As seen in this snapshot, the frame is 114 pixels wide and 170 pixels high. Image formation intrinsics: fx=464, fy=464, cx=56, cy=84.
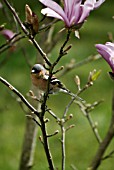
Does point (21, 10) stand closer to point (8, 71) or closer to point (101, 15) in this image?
point (101, 15)

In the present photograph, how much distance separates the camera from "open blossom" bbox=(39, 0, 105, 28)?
3.22 feet

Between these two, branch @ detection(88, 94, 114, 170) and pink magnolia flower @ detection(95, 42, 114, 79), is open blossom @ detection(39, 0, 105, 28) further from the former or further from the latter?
branch @ detection(88, 94, 114, 170)

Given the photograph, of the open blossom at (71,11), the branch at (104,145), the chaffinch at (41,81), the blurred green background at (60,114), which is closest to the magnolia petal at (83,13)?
the open blossom at (71,11)

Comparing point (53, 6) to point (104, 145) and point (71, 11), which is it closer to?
point (71, 11)

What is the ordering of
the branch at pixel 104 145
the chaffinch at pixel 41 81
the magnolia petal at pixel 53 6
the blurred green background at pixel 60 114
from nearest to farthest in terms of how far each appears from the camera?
the magnolia petal at pixel 53 6 → the chaffinch at pixel 41 81 → the branch at pixel 104 145 → the blurred green background at pixel 60 114

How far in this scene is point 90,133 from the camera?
4.07 meters

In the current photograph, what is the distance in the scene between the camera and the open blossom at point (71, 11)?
38.6 inches

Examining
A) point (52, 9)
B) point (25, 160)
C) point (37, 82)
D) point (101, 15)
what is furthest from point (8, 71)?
point (52, 9)

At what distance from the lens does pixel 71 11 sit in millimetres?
993

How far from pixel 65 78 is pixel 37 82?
11.9 feet

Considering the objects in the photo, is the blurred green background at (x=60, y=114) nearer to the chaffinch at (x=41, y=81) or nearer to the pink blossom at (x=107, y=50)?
the chaffinch at (x=41, y=81)

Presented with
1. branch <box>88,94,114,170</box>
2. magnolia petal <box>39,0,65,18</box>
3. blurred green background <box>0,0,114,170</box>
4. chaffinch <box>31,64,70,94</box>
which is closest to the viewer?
magnolia petal <box>39,0,65,18</box>

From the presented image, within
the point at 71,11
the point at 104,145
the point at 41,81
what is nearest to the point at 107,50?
the point at 71,11

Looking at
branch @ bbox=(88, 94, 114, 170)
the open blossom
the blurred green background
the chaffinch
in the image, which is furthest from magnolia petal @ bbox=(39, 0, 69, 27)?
the blurred green background
